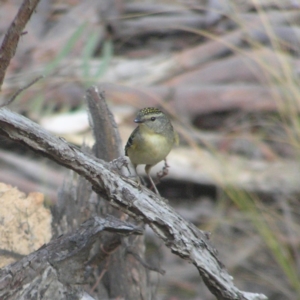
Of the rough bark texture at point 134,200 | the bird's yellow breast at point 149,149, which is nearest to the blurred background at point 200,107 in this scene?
the bird's yellow breast at point 149,149

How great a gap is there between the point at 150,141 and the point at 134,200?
792mm

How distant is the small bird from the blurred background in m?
1.46

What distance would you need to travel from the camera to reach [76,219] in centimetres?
324

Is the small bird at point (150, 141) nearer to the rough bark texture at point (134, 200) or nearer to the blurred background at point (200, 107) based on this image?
the rough bark texture at point (134, 200)

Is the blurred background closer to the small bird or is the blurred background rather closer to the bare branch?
the small bird

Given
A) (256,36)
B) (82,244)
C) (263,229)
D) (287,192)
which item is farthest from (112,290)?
(256,36)

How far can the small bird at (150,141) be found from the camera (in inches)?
122

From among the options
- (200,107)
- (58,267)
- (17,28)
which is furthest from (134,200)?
(200,107)

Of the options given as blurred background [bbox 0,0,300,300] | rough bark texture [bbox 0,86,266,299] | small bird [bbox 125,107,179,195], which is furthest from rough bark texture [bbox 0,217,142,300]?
blurred background [bbox 0,0,300,300]

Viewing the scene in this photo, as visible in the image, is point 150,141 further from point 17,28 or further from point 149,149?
point 17,28

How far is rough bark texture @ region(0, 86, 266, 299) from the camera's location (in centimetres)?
208

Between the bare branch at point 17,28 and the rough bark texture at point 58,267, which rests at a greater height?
the bare branch at point 17,28

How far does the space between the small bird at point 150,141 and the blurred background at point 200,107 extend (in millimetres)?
1463

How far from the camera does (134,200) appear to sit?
232cm
